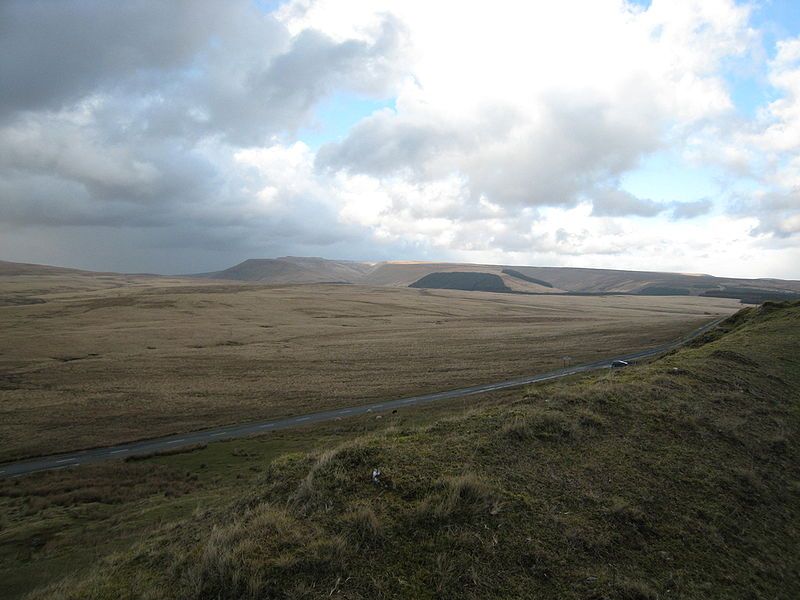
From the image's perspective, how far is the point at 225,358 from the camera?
66.0 m

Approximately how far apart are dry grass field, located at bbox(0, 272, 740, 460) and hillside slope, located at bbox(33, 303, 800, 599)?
31.6 meters

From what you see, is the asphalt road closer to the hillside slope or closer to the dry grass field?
the dry grass field

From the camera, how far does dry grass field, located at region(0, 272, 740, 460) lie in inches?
1576

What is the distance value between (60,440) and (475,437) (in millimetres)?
35450

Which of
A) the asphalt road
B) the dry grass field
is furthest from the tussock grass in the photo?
the dry grass field

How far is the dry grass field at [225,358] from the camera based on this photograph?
40.0 m

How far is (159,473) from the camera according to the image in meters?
25.3

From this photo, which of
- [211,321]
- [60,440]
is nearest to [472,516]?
[60,440]

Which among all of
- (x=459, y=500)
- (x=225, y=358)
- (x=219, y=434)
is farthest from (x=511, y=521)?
(x=225, y=358)

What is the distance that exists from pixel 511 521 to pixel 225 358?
212 feet

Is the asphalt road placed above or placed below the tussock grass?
below

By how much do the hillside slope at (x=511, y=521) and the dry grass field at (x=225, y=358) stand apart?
31.6 meters

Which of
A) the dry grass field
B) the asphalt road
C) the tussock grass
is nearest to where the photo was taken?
the tussock grass

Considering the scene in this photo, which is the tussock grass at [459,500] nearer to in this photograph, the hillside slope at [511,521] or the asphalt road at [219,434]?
the hillside slope at [511,521]
